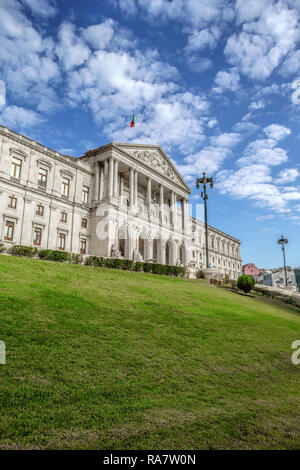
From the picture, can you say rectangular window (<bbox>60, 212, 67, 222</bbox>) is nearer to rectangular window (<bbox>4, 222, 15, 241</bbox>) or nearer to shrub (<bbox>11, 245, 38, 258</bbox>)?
rectangular window (<bbox>4, 222, 15, 241</bbox>)

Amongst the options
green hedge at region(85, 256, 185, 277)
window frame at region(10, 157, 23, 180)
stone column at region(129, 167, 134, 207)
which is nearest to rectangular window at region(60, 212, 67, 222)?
window frame at region(10, 157, 23, 180)

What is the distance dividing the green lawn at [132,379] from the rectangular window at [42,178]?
88.9 ft

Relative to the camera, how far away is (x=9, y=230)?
108 feet

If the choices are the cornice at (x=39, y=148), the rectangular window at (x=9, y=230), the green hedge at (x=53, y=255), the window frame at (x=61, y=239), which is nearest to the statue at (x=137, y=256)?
the window frame at (x=61, y=239)

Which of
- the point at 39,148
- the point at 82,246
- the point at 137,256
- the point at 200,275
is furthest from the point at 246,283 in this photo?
the point at 39,148

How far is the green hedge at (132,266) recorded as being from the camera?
2749 cm

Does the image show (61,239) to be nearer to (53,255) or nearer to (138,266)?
(138,266)

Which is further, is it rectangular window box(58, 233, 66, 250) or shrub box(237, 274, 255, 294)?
rectangular window box(58, 233, 66, 250)

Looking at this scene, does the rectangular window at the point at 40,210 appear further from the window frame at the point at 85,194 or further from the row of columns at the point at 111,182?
the row of columns at the point at 111,182

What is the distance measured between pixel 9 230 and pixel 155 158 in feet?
90.5

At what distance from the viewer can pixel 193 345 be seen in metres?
9.46

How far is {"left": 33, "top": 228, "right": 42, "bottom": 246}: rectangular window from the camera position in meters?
35.7

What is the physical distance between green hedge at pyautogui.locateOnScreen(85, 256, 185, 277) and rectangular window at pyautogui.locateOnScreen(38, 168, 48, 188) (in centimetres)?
1542
